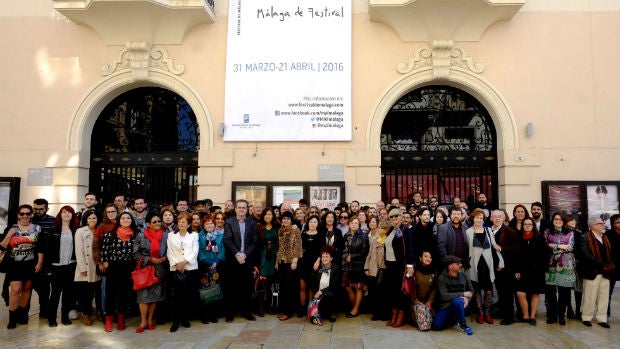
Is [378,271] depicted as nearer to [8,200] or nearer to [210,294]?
[210,294]

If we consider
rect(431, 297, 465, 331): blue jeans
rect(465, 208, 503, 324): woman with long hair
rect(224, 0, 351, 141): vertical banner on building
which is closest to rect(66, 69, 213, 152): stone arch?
rect(224, 0, 351, 141): vertical banner on building

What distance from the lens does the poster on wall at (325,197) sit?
10891mm

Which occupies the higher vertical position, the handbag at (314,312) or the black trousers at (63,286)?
the black trousers at (63,286)

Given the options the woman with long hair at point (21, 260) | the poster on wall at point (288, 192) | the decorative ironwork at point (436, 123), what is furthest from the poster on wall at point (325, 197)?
the woman with long hair at point (21, 260)

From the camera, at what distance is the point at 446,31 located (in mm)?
10961

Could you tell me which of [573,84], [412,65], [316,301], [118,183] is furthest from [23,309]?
[573,84]

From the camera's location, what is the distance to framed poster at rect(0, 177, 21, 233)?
11133 millimetres

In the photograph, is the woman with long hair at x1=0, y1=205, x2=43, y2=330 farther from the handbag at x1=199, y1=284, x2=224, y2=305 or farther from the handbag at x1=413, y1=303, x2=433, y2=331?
the handbag at x1=413, y1=303, x2=433, y2=331

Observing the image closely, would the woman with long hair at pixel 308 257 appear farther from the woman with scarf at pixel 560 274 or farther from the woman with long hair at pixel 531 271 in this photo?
the woman with scarf at pixel 560 274

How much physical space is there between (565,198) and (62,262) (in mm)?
10878

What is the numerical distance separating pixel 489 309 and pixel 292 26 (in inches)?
318

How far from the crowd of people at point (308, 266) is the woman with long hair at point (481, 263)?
15 millimetres

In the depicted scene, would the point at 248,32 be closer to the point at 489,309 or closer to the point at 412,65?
the point at 412,65

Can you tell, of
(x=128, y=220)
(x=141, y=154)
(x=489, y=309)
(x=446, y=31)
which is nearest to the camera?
(x=128, y=220)
